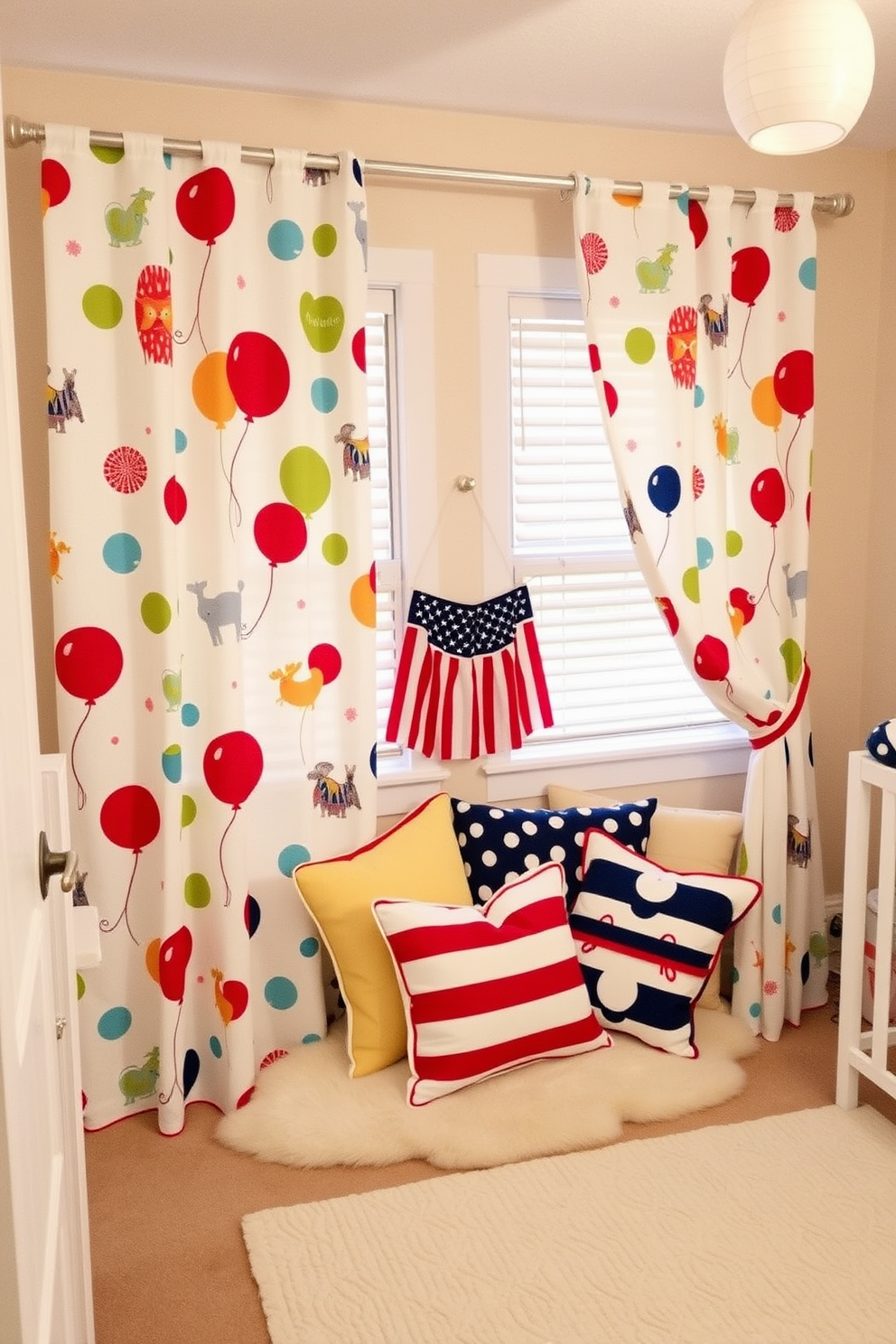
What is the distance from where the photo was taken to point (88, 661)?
2.47 meters

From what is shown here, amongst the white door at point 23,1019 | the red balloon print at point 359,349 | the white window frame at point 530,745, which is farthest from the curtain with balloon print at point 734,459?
the white door at point 23,1019

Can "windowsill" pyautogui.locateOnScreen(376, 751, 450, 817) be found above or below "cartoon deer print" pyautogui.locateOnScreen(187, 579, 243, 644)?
below

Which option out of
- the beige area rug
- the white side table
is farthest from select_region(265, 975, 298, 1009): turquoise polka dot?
the white side table

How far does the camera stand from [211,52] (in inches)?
94.1

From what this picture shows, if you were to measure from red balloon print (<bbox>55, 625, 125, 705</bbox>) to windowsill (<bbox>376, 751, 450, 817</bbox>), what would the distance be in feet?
2.48

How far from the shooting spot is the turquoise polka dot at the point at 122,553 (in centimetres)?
247

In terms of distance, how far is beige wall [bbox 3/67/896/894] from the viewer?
8.30 ft

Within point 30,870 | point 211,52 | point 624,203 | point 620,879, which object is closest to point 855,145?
point 624,203

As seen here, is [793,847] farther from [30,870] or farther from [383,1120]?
[30,870]

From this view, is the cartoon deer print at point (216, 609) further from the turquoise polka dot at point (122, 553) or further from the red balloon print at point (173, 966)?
the red balloon print at point (173, 966)

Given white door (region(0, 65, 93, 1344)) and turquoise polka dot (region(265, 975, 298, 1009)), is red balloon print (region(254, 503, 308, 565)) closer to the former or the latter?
turquoise polka dot (region(265, 975, 298, 1009))

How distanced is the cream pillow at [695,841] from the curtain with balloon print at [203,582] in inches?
31.1

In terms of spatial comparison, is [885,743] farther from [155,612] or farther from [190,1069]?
[190,1069]

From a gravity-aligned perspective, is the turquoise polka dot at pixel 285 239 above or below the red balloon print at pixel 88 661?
above
